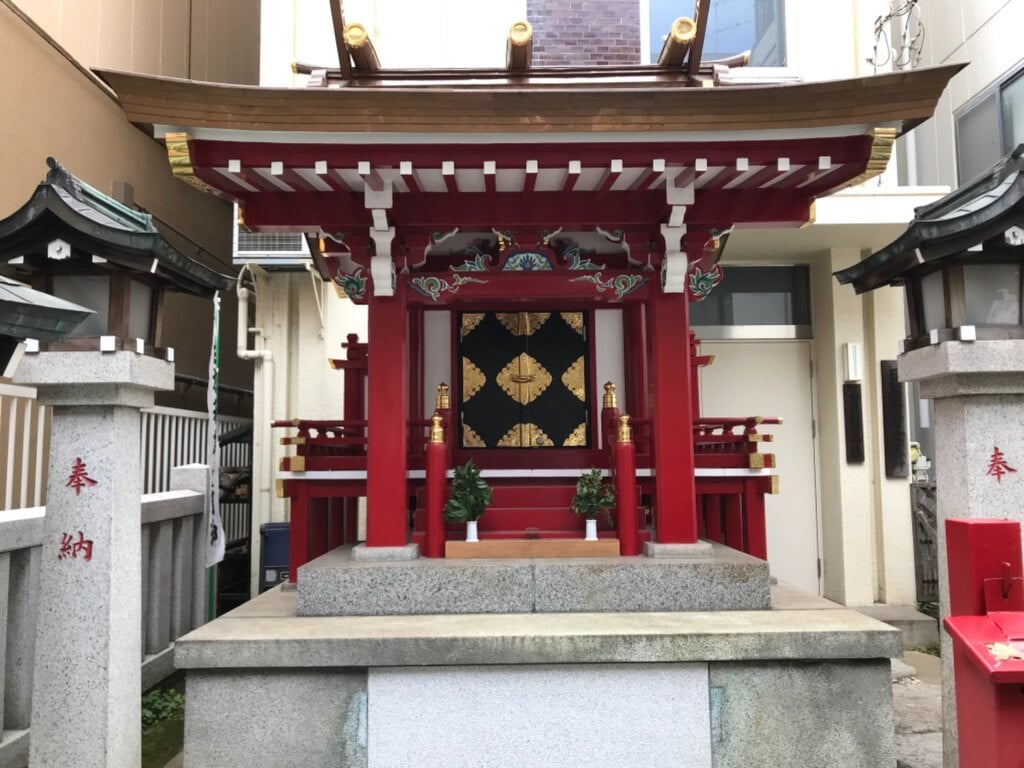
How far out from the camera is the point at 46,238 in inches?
165

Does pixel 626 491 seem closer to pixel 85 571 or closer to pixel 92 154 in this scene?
pixel 85 571

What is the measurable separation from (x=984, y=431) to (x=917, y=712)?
3.33 metres

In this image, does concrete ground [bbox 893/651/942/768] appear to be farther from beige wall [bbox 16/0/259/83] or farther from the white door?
beige wall [bbox 16/0/259/83]

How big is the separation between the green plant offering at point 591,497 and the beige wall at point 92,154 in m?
6.25

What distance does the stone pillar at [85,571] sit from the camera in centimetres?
418

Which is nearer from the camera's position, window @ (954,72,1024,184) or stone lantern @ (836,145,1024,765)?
stone lantern @ (836,145,1024,765)

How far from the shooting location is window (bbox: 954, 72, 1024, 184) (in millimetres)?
9547

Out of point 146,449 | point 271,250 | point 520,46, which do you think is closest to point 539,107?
point 520,46

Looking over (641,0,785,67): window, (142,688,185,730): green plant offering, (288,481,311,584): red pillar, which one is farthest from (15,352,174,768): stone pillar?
(641,0,785,67): window

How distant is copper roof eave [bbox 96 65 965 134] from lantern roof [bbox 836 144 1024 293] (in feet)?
2.17

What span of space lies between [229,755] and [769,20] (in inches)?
402

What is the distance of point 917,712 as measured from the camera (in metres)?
6.39

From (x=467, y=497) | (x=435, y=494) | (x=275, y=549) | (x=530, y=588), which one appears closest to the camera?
(x=530, y=588)

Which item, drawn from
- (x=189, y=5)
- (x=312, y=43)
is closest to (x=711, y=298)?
(x=312, y=43)
